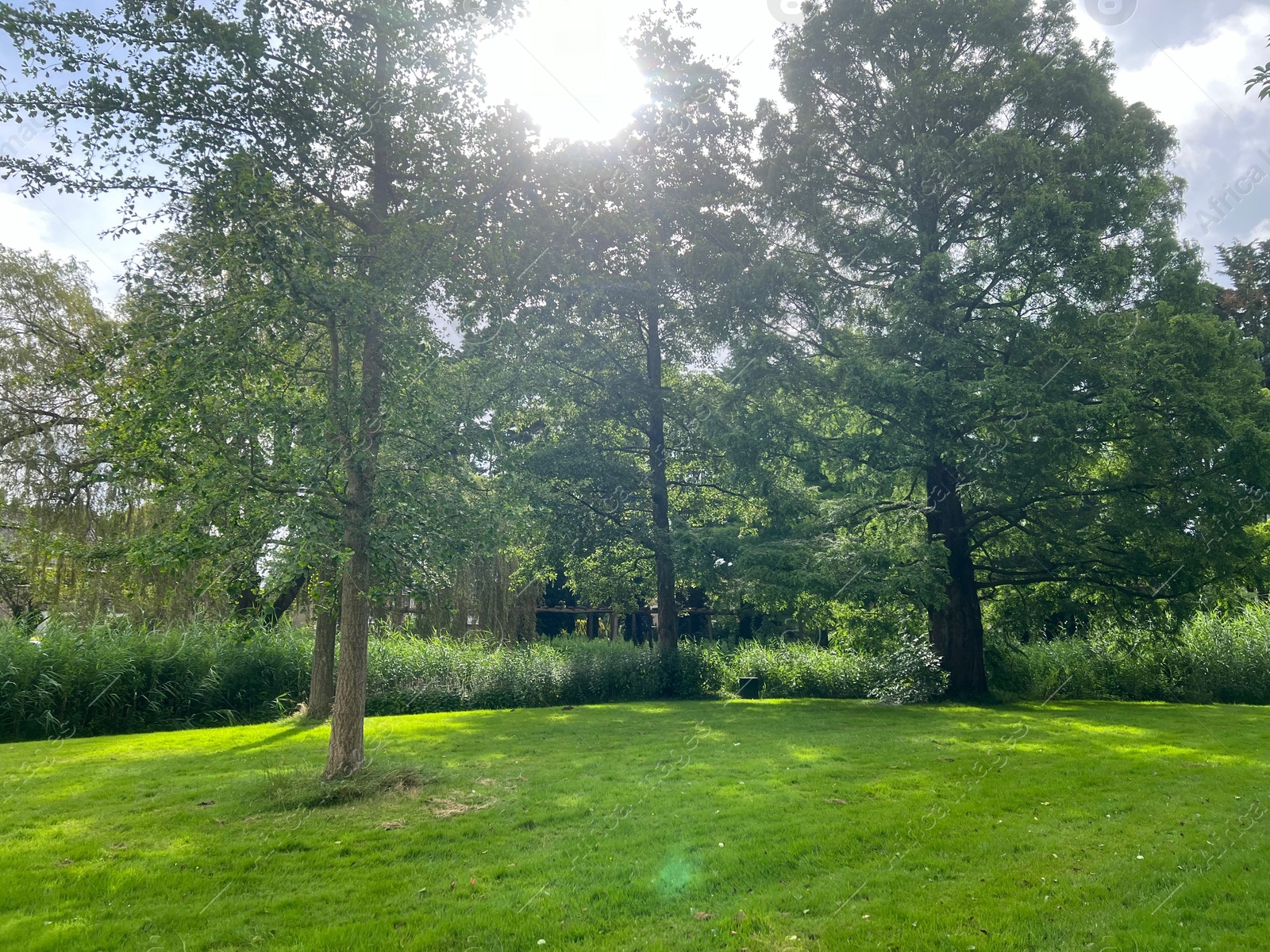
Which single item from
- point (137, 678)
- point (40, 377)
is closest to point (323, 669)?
point (137, 678)

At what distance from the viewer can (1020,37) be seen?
630 inches

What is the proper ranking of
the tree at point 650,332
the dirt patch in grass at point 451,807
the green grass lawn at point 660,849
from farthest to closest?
the tree at point 650,332 < the dirt patch in grass at point 451,807 < the green grass lawn at point 660,849

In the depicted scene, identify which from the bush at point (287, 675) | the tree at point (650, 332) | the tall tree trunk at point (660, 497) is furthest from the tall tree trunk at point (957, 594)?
the tall tree trunk at point (660, 497)

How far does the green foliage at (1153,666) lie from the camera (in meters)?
16.8

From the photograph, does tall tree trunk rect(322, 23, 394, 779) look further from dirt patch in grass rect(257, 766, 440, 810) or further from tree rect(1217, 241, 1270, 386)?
tree rect(1217, 241, 1270, 386)

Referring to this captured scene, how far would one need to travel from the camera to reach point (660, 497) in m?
20.4

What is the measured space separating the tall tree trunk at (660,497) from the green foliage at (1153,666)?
7.85 meters

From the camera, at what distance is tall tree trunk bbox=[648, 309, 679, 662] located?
20094 millimetres

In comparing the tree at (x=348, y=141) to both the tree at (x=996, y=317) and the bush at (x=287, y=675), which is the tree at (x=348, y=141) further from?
the tree at (x=996, y=317)

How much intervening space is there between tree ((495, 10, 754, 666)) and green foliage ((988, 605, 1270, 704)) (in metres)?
8.01

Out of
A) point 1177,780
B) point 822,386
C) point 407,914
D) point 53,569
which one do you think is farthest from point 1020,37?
point 53,569

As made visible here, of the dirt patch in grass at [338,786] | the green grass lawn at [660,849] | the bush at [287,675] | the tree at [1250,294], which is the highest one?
the tree at [1250,294]

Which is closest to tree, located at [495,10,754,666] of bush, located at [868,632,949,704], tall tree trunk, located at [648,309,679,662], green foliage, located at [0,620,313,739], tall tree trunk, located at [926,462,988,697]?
tall tree trunk, located at [648,309,679,662]

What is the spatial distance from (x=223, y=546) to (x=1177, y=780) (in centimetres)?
1021
